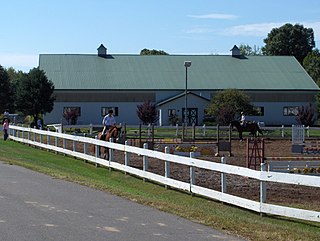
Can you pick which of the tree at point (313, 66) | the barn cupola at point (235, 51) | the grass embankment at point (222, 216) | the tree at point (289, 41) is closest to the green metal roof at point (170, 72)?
the barn cupola at point (235, 51)

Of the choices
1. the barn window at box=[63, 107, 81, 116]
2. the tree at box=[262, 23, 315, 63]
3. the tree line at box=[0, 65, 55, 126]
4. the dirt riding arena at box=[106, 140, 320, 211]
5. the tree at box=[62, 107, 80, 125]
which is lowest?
the dirt riding arena at box=[106, 140, 320, 211]

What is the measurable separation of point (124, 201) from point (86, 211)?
1.68m

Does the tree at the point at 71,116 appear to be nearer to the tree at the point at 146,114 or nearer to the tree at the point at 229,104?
the tree at the point at 146,114

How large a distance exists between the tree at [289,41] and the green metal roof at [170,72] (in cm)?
4056

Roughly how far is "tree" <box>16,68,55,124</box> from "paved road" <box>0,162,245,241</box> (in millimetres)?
53512

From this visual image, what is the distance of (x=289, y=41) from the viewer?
127 meters

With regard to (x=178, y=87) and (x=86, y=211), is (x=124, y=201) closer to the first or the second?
(x=86, y=211)

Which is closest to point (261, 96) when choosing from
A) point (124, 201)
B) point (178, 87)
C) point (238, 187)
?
point (178, 87)

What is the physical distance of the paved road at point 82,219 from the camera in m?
9.88

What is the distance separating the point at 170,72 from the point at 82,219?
70569 mm

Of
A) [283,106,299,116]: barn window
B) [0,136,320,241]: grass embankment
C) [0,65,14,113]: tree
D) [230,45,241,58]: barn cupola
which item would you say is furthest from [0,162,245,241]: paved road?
[0,65,14,113]: tree

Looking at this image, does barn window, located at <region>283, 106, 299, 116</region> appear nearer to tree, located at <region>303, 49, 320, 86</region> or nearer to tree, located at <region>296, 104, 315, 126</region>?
tree, located at <region>296, 104, 315, 126</region>

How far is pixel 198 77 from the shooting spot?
8006 centimetres

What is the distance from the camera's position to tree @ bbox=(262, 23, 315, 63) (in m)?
126
